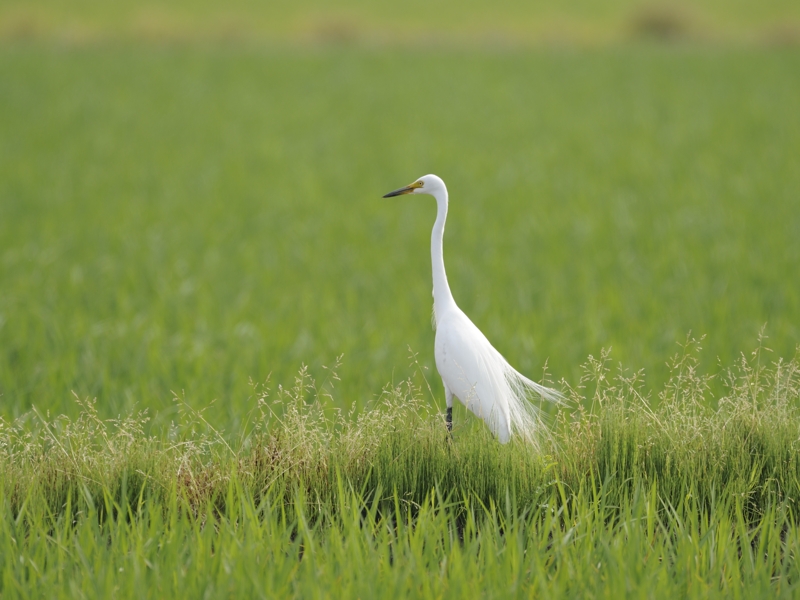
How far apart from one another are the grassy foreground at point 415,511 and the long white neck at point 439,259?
45 centimetres

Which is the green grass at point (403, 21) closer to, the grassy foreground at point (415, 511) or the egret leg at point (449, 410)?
the grassy foreground at point (415, 511)

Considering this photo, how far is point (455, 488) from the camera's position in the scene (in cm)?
314

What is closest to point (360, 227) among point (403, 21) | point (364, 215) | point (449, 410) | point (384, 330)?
point (364, 215)

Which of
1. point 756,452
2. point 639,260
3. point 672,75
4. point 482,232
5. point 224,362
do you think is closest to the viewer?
point 756,452

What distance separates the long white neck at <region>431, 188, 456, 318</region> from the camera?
120 inches

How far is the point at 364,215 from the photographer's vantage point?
11.4m

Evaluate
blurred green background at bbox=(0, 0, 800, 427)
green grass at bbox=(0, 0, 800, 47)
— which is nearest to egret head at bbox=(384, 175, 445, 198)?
blurred green background at bbox=(0, 0, 800, 427)

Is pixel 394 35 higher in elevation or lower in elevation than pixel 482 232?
higher

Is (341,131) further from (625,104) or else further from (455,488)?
(455,488)

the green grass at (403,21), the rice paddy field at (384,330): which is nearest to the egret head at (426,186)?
the rice paddy field at (384,330)

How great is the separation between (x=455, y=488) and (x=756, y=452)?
4.65 feet

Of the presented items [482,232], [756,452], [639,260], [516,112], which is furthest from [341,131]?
[756,452]

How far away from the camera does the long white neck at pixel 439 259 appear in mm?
3053

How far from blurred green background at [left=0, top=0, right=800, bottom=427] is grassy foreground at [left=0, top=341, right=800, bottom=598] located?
1445mm
